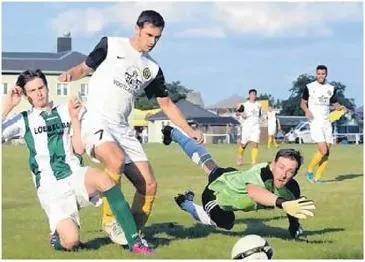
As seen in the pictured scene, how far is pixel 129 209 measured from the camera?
21.4 ft

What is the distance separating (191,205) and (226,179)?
2.09 ft

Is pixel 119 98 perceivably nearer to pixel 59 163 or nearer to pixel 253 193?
pixel 59 163

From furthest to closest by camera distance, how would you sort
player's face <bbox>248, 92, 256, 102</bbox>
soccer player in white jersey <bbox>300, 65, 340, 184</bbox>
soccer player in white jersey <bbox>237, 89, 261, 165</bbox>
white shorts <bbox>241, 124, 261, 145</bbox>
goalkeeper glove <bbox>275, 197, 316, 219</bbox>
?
player's face <bbox>248, 92, 256, 102</bbox>
white shorts <bbox>241, 124, 261, 145</bbox>
soccer player in white jersey <bbox>237, 89, 261, 165</bbox>
soccer player in white jersey <bbox>300, 65, 340, 184</bbox>
goalkeeper glove <bbox>275, 197, 316, 219</bbox>

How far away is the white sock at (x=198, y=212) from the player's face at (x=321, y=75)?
4.97m

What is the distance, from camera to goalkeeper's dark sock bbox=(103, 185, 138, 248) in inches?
252

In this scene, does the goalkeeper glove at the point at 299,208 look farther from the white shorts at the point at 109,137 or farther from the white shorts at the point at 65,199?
the white shorts at the point at 65,199

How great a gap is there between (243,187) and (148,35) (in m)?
1.30

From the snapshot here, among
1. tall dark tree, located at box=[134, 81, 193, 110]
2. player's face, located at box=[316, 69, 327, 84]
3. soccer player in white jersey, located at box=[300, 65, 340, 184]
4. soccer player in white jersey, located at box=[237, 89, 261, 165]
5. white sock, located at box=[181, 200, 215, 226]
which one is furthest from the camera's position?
soccer player in white jersey, located at box=[237, 89, 261, 165]

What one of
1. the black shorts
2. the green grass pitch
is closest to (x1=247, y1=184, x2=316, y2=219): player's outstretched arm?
the green grass pitch

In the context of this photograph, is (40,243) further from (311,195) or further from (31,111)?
(311,195)

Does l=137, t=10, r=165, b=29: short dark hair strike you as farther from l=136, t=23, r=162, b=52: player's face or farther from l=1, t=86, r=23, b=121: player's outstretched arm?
l=1, t=86, r=23, b=121: player's outstretched arm

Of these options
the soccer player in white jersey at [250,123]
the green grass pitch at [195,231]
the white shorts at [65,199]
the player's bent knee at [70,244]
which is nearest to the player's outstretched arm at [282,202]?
the green grass pitch at [195,231]

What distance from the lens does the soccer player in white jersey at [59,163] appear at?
21.1 ft

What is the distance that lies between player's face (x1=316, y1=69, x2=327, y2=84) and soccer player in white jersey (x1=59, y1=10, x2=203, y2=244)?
18.6ft
